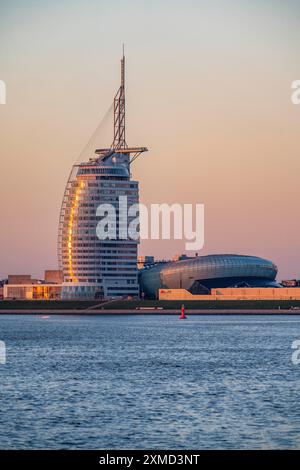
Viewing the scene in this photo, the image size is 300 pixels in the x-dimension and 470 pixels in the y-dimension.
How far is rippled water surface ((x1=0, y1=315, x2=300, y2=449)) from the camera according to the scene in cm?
4688

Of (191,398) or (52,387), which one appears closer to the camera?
(191,398)

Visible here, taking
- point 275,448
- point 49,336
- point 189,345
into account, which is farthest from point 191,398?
point 49,336

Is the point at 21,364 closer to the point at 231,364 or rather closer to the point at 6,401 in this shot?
the point at 231,364

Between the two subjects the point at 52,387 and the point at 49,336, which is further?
the point at 49,336

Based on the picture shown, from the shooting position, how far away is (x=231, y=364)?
3300 inches

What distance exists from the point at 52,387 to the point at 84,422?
15456 millimetres

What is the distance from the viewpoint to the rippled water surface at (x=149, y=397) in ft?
154

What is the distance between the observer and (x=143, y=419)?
171 ft

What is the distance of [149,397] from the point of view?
200 feet

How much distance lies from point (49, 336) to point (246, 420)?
81.8 metres
